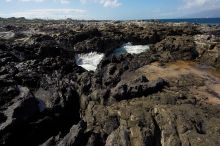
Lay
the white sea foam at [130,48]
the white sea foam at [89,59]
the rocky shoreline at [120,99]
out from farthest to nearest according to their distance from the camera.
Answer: the white sea foam at [130,48], the white sea foam at [89,59], the rocky shoreline at [120,99]

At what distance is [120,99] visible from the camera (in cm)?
2512

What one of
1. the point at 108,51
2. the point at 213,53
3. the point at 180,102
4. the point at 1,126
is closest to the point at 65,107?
the point at 1,126

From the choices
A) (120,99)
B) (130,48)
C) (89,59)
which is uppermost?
(120,99)

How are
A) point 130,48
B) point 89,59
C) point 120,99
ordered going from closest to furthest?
point 120,99 < point 89,59 < point 130,48

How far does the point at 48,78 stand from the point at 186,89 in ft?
42.6

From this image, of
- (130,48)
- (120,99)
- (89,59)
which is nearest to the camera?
(120,99)

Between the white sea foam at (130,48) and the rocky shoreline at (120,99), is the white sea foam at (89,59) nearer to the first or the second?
the white sea foam at (130,48)

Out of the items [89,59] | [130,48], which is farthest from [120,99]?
[130,48]

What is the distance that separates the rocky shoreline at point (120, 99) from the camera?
20.8 meters

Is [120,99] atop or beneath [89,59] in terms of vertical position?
atop

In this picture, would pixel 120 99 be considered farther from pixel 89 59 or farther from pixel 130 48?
pixel 130 48

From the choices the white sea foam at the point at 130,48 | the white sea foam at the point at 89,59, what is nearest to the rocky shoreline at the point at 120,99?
the white sea foam at the point at 89,59

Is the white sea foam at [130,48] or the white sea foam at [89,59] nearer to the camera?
the white sea foam at [89,59]

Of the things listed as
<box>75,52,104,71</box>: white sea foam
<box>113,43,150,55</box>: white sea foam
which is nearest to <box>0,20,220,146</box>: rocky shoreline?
<box>75,52,104,71</box>: white sea foam
